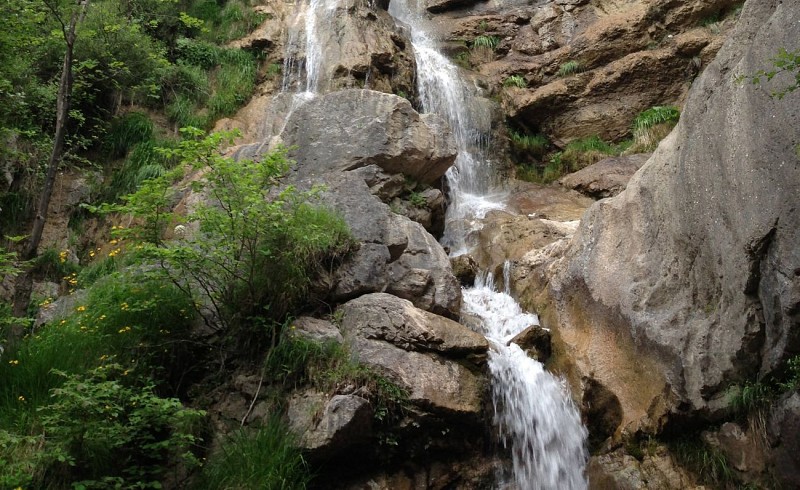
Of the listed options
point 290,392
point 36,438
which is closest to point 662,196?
point 290,392

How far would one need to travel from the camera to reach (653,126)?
1223cm

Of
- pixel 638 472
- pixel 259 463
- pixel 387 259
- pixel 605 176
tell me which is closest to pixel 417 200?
pixel 387 259

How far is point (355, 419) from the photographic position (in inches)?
187

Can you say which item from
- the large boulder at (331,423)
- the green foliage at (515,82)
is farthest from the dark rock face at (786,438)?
the green foliage at (515,82)

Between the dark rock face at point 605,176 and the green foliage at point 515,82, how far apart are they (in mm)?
3422

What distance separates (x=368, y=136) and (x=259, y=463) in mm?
4985

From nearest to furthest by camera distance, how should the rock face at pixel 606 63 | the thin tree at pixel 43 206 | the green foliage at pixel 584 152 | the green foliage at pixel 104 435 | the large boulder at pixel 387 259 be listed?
1. the green foliage at pixel 104 435
2. the thin tree at pixel 43 206
3. the large boulder at pixel 387 259
4. the green foliage at pixel 584 152
5. the rock face at pixel 606 63

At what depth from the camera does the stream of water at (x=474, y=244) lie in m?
5.65

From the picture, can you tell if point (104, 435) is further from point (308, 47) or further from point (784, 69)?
point (308, 47)

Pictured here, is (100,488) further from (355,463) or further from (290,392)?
(355,463)

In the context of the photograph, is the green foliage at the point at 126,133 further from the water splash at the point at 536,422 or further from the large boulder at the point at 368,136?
the water splash at the point at 536,422

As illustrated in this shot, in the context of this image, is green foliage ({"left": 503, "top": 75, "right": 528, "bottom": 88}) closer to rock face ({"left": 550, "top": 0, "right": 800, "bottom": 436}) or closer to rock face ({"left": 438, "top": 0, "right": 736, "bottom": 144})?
rock face ({"left": 438, "top": 0, "right": 736, "bottom": 144})

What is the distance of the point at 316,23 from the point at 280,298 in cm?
964

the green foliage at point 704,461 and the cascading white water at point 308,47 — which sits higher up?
the cascading white water at point 308,47
